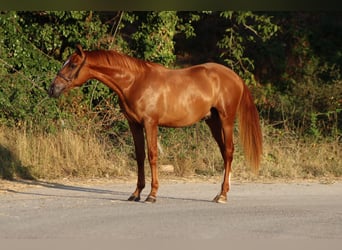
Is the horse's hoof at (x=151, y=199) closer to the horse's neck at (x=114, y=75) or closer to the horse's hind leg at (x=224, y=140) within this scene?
the horse's hind leg at (x=224, y=140)

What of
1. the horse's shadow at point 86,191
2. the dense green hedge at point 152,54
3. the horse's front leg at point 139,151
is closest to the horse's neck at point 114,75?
the horse's front leg at point 139,151

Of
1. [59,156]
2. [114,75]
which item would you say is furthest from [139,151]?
[59,156]

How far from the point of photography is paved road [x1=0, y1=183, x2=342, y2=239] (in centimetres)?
841

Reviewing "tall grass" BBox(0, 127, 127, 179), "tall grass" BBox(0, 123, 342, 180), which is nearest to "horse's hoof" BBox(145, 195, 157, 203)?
"tall grass" BBox(0, 123, 342, 180)

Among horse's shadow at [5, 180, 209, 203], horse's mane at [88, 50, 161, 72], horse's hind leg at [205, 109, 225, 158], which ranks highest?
horse's mane at [88, 50, 161, 72]

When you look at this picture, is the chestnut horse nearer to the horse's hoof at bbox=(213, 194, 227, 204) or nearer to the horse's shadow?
the horse's hoof at bbox=(213, 194, 227, 204)

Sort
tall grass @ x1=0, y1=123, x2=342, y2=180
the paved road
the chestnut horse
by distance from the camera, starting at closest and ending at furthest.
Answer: the paved road, the chestnut horse, tall grass @ x1=0, y1=123, x2=342, y2=180

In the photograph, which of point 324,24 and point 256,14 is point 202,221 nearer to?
point 256,14

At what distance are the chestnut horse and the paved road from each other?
0.52 m

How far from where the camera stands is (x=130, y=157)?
15.0 meters

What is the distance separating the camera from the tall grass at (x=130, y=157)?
45.4 feet

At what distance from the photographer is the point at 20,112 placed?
1572 cm

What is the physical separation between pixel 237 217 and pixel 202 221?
0.52 meters

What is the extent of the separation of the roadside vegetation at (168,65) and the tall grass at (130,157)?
0.02 metres
